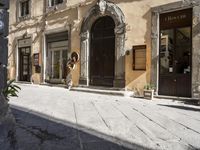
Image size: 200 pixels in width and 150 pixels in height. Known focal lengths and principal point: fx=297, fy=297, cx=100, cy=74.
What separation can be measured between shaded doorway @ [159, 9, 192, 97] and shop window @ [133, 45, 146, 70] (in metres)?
0.74

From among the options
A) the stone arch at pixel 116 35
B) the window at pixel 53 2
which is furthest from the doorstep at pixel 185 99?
the window at pixel 53 2

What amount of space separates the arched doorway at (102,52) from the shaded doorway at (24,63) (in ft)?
20.5

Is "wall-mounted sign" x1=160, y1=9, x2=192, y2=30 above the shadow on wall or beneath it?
above

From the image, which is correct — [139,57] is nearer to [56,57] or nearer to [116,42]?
[116,42]

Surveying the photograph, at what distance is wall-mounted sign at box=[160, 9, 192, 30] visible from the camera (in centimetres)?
1060

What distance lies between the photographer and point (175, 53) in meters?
11.0

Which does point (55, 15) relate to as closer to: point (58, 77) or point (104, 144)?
point (58, 77)

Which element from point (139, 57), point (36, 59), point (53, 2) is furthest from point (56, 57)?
point (139, 57)

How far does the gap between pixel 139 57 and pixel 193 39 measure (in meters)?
2.45

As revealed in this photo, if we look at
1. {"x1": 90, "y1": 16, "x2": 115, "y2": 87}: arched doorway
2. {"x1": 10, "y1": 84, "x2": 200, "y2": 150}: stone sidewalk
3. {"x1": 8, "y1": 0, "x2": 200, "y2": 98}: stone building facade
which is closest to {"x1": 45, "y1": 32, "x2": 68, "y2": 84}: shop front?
{"x1": 8, "y1": 0, "x2": 200, "y2": 98}: stone building facade

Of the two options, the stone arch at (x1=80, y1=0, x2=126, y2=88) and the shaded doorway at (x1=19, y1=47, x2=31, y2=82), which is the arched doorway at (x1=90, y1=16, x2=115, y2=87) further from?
the shaded doorway at (x1=19, y1=47, x2=31, y2=82)

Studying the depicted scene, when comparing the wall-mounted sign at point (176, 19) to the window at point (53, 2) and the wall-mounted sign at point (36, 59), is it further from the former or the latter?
the wall-mounted sign at point (36, 59)

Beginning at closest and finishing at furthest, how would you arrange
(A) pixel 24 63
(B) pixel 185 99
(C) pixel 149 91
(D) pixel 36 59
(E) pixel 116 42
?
(B) pixel 185 99, (C) pixel 149 91, (E) pixel 116 42, (D) pixel 36 59, (A) pixel 24 63

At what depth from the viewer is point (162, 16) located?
1139cm
